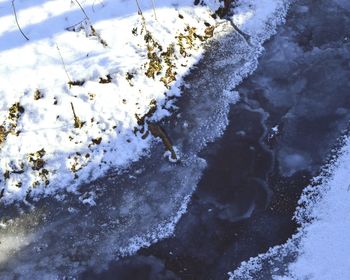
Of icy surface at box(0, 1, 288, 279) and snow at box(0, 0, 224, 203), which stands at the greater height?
snow at box(0, 0, 224, 203)

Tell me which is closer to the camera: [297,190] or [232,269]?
[232,269]

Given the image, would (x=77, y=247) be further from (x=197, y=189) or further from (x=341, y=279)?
(x=341, y=279)

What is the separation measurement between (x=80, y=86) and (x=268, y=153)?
88.8 inches

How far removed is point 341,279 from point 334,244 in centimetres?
35

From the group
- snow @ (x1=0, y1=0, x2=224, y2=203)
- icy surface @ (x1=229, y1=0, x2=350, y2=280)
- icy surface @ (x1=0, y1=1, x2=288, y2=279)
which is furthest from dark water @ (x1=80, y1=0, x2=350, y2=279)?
snow @ (x1=0, y1=0, x2=224, y2=203)

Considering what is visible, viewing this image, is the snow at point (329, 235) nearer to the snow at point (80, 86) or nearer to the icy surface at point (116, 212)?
the icy surface at point (116, 212)

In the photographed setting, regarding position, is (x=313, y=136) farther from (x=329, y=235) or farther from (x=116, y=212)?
(x=116, y=212)

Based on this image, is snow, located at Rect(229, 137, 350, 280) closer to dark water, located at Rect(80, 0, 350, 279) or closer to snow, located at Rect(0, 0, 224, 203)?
dark water, located at Rect(80, 0, 350, 279)

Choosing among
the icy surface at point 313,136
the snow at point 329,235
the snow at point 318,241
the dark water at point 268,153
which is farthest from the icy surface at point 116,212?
→ the snow at point 329,235

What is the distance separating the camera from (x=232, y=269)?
186 inches

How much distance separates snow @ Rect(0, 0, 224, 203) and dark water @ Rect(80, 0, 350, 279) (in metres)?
0.92

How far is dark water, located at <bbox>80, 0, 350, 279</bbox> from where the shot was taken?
4.85 m

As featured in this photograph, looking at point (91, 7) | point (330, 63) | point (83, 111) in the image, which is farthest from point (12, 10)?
point (330, 63)

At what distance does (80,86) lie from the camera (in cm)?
577
